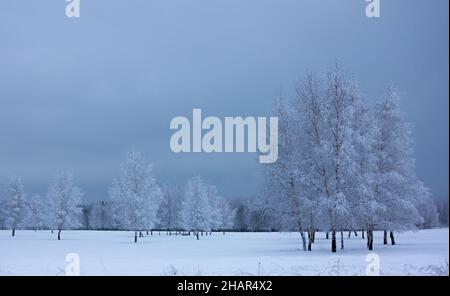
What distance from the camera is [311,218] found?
35281 mm

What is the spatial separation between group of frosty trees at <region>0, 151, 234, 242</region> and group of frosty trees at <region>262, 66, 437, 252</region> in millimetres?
25293

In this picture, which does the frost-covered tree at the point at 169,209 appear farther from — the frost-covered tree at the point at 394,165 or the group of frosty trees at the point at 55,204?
the frost-covered tree at the point at 394,165

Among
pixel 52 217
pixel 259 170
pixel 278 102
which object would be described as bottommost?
pixel 52 217

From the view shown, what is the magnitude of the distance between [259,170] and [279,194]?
Answer: 2.30 meters

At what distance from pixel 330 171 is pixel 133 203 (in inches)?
1278

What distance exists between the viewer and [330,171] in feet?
113

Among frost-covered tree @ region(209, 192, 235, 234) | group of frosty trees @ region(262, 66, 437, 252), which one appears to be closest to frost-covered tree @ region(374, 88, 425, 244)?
group of frosty trees @ region(262, 66, 437, 252)

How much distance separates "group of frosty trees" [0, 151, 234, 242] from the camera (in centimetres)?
6109

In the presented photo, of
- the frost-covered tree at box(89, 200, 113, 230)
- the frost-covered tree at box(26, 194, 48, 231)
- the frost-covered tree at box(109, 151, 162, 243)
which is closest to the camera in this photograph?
the frost-covered tree at box(109, 151, 162, 243)

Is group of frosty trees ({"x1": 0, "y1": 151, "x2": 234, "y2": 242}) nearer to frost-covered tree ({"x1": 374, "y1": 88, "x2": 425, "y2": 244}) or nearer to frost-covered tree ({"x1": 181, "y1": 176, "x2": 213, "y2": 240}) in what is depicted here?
frost-covered tree ({"x1": 181, "y1": 176, "x2": 213, "y2": 240})
